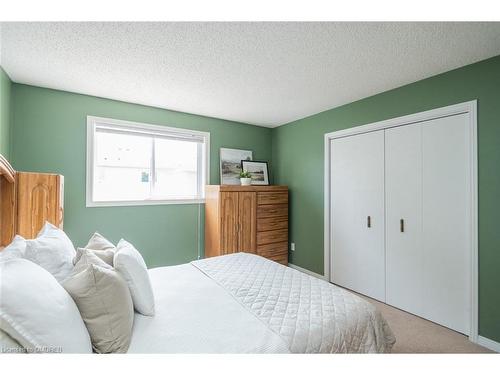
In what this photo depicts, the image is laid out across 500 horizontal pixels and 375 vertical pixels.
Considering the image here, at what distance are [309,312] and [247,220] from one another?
2203 mm

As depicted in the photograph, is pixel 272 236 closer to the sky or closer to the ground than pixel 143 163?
closer to the ground

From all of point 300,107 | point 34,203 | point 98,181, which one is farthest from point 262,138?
point 34,203

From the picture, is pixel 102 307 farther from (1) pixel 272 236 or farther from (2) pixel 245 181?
(1) pixel 272 236

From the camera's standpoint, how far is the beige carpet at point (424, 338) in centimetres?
203

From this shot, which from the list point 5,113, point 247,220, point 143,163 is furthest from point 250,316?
point 5,113

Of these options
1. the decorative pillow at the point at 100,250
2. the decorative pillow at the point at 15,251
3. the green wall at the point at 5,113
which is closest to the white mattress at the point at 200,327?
the decorative pillow at the point at 100,250

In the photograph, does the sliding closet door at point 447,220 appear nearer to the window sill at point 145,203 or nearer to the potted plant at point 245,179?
the potted plant at point 245,179

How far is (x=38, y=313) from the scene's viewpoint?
871 millimetres

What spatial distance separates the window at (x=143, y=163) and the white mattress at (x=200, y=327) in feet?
6.37

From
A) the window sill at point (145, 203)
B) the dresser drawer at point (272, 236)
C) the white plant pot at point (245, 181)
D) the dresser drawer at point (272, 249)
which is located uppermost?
the white plant pot at point (245, 181)

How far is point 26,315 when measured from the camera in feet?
2.77

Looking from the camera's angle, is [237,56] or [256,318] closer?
[256,318]

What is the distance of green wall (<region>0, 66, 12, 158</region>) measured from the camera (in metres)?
2.31
